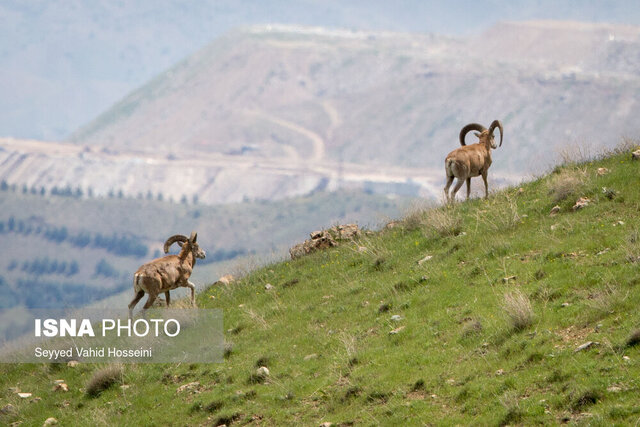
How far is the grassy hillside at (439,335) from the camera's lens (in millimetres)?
13891

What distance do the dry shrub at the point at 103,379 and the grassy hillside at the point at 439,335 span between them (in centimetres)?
10

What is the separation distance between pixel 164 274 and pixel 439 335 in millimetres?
9065

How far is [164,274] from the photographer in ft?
76.2

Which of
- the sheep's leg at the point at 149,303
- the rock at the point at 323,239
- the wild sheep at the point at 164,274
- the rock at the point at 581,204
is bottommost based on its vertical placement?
the sheep's leg at the point at 149,303

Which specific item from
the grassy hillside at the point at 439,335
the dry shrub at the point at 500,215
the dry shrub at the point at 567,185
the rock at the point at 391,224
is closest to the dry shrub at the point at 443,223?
the grassy hillside at the point at 439,335

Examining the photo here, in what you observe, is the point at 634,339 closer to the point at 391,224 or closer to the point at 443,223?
the point at 443,223

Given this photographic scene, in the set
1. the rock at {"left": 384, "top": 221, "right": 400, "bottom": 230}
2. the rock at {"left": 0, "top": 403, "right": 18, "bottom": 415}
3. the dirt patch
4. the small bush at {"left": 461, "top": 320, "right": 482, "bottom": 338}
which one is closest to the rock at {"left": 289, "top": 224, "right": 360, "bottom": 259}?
the rock at {"left": 384, "top": 221, "right": 400, "bottom": 230}

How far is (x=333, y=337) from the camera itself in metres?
18.7

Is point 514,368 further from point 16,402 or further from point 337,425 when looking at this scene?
point 16,402

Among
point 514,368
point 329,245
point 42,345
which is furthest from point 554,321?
point 42,345

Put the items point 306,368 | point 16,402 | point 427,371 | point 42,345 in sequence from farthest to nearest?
point 42,345
point 16,402
point 306,368
point 427,371

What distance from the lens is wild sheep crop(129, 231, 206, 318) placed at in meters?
22.9

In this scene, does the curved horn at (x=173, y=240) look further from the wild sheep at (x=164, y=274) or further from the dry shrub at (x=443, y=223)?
the dry shrub at (x=443, y=223)

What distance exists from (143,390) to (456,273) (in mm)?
7424
